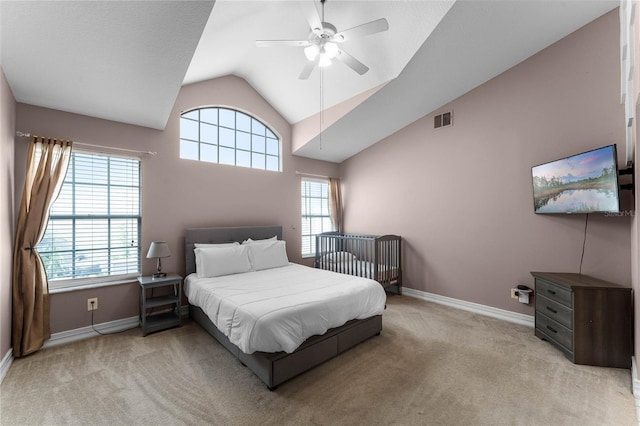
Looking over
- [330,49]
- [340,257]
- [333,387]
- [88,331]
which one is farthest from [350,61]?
[88,331]

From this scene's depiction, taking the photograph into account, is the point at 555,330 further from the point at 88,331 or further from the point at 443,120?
the point at 88,331

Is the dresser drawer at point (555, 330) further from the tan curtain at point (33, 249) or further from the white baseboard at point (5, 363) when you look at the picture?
the tan curtain at point (33, 249)

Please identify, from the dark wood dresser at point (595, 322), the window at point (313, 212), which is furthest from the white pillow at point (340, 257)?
the dark wood dresser at point (595, 322)

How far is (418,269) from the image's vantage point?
4449 millimetres

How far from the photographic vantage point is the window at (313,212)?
536 cm

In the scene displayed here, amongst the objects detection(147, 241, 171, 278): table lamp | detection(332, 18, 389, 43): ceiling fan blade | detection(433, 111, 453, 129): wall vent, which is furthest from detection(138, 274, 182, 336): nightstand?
detection(433, 111, 453, 129): wall vent

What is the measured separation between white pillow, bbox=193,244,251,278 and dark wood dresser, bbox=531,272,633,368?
3.58 metres

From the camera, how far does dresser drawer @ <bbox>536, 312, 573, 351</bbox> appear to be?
98.6 inches

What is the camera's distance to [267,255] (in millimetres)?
3955

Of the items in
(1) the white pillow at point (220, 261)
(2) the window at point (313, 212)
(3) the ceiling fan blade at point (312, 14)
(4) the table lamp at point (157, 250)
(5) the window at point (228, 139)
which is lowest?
(1) the white pillow at point (220, 261)

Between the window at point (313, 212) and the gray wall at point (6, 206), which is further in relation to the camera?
the window at point (313, 212)

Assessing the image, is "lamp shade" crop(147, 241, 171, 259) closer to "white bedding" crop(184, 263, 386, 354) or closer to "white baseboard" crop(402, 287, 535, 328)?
"white bedding" crop(184, 263, 386, 354)

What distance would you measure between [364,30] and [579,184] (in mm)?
2621

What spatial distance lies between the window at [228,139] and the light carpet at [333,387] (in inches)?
103
